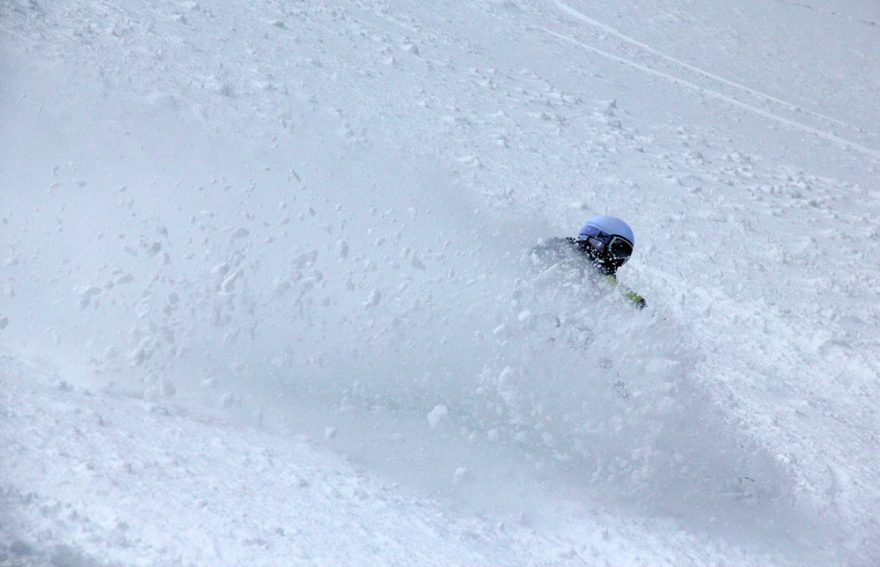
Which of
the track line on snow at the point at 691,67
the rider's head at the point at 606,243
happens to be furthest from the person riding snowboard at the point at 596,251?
the track line on snow at the point at 691,67

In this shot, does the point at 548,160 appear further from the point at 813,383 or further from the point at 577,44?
the point at 577,44

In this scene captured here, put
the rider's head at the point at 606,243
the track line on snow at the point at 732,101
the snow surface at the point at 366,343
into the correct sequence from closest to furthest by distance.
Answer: the snow surface at the point at 366,343 → the rider's head at the point at 606,243 → the track line on snow at the point at 732,101

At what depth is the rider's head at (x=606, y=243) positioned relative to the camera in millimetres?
4648

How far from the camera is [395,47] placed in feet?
32.9

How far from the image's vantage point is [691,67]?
13.6 metres

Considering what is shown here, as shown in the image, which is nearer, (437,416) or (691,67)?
(437,416)

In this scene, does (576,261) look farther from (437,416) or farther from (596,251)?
(437,416)

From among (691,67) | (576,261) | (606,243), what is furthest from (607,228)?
(691,67)

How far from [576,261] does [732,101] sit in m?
9.03

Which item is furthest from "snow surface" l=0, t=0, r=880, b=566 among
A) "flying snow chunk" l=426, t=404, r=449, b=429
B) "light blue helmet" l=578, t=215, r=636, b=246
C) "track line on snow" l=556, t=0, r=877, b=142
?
"track line on snow" l=556, t=0, r=877, b=142

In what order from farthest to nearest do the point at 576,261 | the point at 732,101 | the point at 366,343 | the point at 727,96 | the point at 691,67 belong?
the point at 691,67 → the point at 727,96 → the point at 732,101 → the point at 576,261 → the point at 366,343

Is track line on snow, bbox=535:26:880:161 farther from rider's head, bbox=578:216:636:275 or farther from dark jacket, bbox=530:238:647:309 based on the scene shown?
dark jacket, bbox=530:238:647:309

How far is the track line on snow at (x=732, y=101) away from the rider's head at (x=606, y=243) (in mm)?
8533

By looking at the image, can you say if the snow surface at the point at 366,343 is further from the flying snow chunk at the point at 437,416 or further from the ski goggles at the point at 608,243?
the ski goggles at the point at 608,243
